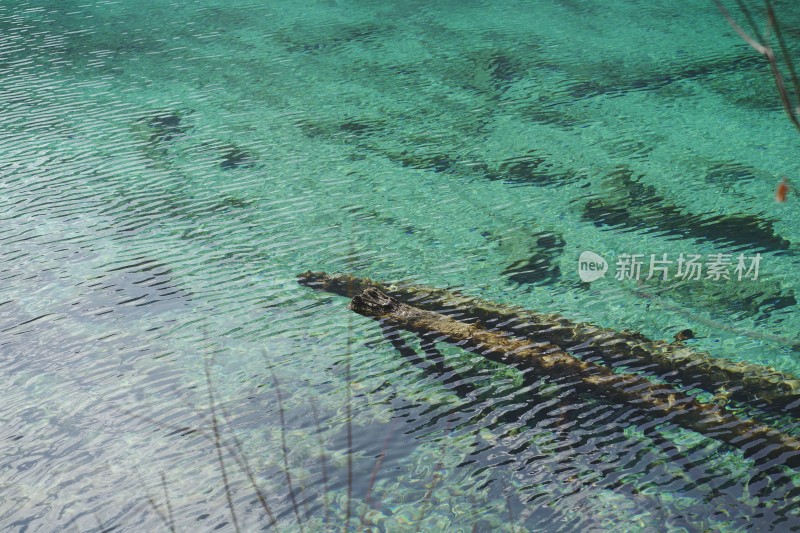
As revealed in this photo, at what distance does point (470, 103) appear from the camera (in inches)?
295

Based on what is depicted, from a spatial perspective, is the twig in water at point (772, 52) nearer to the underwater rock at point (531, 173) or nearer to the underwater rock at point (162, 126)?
the underwater rock at point (531, 173)

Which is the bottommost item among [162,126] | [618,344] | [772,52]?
[162,126]

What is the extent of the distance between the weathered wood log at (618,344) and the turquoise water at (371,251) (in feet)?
0.57

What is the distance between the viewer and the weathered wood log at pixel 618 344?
3.49 metres

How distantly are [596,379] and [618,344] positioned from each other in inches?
15.4

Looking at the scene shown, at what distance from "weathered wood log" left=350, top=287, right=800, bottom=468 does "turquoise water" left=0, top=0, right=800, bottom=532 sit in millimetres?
84

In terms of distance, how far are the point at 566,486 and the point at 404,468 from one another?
0.68m

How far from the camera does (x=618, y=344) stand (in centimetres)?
388

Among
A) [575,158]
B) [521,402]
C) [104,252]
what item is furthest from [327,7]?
[521,402]

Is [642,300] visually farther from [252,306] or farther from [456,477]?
[252,306]

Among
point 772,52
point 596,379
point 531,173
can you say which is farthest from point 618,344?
point 772,52
